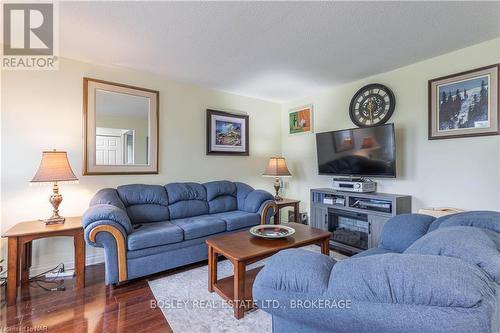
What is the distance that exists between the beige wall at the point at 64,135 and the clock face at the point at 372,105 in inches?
90.1

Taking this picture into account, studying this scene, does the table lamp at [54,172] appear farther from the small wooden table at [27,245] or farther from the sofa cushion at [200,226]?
the sofa cushion at [200,226]

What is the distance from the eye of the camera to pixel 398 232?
1801 millimetres

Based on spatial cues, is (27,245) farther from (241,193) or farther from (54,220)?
(241,193)

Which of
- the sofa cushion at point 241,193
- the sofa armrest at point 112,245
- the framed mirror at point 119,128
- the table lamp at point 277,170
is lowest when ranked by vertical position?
the sofa armrest at point 112,245

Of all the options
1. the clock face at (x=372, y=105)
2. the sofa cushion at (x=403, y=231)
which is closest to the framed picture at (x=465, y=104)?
the clock face at (x=372, y=105)

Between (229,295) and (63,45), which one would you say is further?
(63,45)

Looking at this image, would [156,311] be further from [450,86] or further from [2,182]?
[450,86]

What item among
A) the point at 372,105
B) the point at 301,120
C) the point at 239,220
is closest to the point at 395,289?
the point at 239,220

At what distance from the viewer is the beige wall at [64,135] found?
95.3 inches

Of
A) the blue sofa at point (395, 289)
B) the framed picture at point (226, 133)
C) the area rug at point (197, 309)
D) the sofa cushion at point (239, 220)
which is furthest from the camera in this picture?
the framed picture at point (226, 133)

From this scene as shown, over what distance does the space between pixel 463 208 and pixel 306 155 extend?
7.24 ft

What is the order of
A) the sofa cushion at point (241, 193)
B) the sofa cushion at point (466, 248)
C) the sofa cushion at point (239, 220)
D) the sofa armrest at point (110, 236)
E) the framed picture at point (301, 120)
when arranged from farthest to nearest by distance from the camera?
the framed picture at point (301, 120) < the sofa cushion at point (241, 193) < the sofa cushion at point (239, 220) < the sofa armrest at point (110, 236) < the sofa cushion at point (466, 248)

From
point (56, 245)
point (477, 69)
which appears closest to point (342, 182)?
point (477, 69)

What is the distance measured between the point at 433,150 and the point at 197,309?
2950 millimetres
